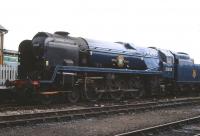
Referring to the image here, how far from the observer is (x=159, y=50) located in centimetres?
2609

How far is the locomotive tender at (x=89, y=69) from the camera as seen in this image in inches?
675

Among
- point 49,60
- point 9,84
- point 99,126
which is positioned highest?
point 49,60

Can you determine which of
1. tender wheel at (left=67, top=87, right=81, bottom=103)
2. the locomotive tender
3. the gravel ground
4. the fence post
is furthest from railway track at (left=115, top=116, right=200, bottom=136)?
the fence post

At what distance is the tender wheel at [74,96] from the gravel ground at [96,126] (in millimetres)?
4360

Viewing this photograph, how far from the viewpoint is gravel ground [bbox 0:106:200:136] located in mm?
10034

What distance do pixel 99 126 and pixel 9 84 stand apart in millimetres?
6781

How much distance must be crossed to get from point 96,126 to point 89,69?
7783 millimetres

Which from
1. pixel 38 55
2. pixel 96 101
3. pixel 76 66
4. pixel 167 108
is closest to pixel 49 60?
pixel 38 55

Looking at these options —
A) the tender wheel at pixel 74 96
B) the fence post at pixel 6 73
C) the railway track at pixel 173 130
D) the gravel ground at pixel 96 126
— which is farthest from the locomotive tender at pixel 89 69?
the railway track at pixel 173 130

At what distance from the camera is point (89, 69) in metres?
19.0

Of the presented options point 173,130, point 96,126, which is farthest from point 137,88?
point 173,130

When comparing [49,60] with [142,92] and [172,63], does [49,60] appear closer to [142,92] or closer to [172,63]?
[142,92]

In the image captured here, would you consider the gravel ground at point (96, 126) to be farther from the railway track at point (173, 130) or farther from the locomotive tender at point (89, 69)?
the locomotive tender at point (89, 69)

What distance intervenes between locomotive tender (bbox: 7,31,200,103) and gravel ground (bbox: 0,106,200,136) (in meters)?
4.37
